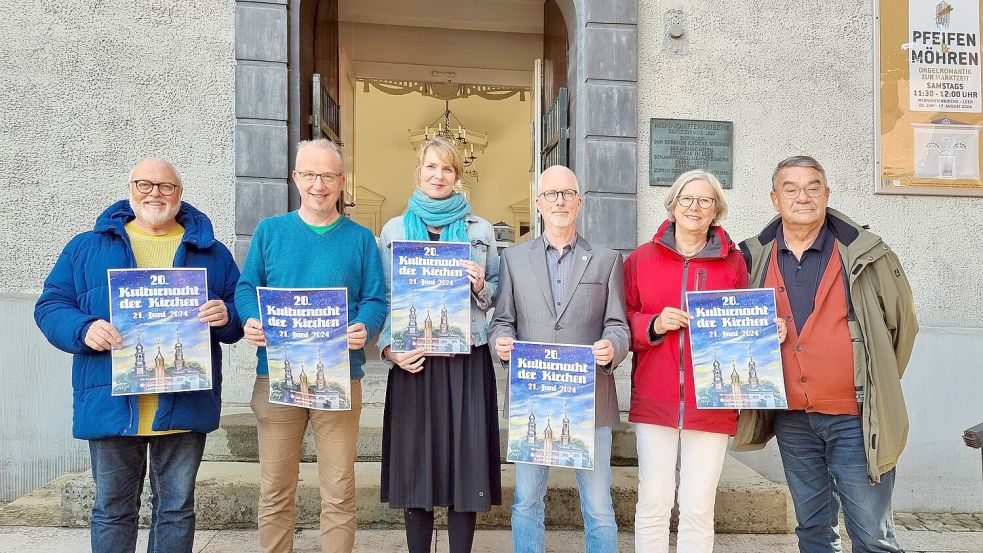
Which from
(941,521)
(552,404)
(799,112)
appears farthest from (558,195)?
(941,521)

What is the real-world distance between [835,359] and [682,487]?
71 centimetres

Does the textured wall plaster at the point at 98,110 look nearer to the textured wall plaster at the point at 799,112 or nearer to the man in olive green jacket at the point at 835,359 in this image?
the textured wall plaster at the point at 799,112

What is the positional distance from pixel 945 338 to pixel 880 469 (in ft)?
9.10

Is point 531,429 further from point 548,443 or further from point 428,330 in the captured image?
point 428,330

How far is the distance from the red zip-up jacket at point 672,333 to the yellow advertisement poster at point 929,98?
2.96 metres

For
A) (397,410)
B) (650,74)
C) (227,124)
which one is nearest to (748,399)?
(397,410)

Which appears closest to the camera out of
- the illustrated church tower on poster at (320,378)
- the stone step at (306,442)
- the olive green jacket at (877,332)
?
the olive green jacket at (877,332)

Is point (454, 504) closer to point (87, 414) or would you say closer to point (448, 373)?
point (448, 373)

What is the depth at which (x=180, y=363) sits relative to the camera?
7.32 ft

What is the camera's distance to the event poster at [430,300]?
7.54ft

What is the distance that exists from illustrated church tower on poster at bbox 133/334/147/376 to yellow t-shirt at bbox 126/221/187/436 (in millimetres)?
122

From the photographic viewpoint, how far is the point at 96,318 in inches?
87.3

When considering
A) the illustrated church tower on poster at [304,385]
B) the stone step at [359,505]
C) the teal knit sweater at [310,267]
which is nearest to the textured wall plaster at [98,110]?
the stone step at [359,505]

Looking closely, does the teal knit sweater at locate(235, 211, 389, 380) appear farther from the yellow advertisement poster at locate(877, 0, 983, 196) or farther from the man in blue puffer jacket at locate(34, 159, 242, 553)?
the yellow advertisement poster at locate(877, 0, 983, 196)
